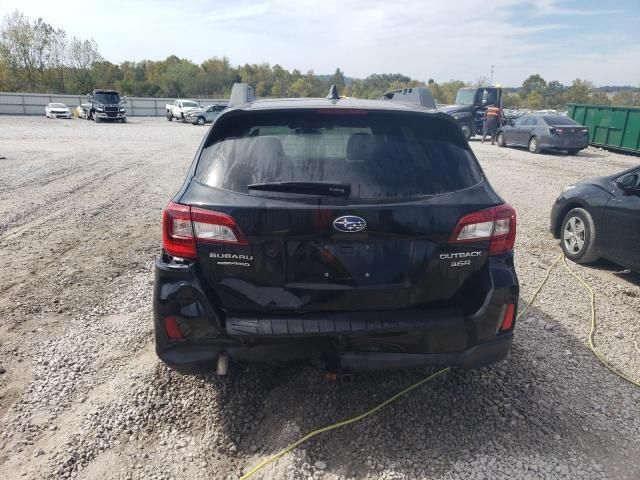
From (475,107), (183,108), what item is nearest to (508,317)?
(475,107)

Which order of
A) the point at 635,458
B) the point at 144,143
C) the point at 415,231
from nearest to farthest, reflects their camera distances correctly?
the point at 415,231
the point at 635,458
the point at 144,143

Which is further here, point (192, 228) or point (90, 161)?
point (90, 161)

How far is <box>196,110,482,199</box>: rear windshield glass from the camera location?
8.10 feet

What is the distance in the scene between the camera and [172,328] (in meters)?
2.42

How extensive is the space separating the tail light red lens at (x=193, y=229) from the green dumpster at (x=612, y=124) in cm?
2063

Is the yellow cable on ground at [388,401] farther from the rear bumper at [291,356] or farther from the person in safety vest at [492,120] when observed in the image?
the person in safety vest at [492,120]

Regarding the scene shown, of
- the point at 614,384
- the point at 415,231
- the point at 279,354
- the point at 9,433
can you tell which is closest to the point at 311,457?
the point at 279,354

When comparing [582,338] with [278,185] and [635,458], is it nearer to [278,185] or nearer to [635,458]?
[635,458]

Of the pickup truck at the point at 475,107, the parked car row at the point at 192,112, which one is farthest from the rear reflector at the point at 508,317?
the parked car row at the point at 192,112

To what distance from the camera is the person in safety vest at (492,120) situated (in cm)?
2247

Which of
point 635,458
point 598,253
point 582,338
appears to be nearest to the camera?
point 635,458

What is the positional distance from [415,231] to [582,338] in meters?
2.44

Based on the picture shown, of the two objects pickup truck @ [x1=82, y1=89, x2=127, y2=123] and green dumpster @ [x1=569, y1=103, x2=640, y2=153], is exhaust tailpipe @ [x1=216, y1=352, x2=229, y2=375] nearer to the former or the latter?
green dumpster @ [x1=569, y1=103, x2=640, y2=153]

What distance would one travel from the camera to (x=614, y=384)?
10.8ft
